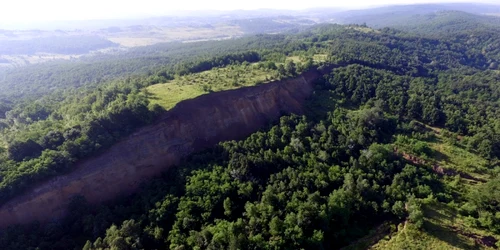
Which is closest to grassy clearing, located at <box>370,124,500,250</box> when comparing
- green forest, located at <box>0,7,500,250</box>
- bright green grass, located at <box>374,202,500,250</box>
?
bright green grass, located at <box>374,202,500,250</box>

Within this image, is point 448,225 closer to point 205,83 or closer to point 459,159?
point 459,159

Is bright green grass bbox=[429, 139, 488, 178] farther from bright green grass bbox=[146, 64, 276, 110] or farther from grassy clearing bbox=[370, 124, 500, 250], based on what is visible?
bright green grass bbox=[146, 64, 276, 110]

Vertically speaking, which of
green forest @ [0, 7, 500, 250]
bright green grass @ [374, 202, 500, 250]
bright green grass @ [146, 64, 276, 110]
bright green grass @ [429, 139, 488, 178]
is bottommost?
bright green grass @ [374, 202, 500, 250]

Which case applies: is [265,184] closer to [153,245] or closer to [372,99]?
[153,245]


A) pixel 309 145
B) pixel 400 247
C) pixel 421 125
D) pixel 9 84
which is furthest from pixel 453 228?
pixel 9 84

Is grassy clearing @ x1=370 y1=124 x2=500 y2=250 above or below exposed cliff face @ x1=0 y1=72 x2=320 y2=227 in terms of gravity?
below
